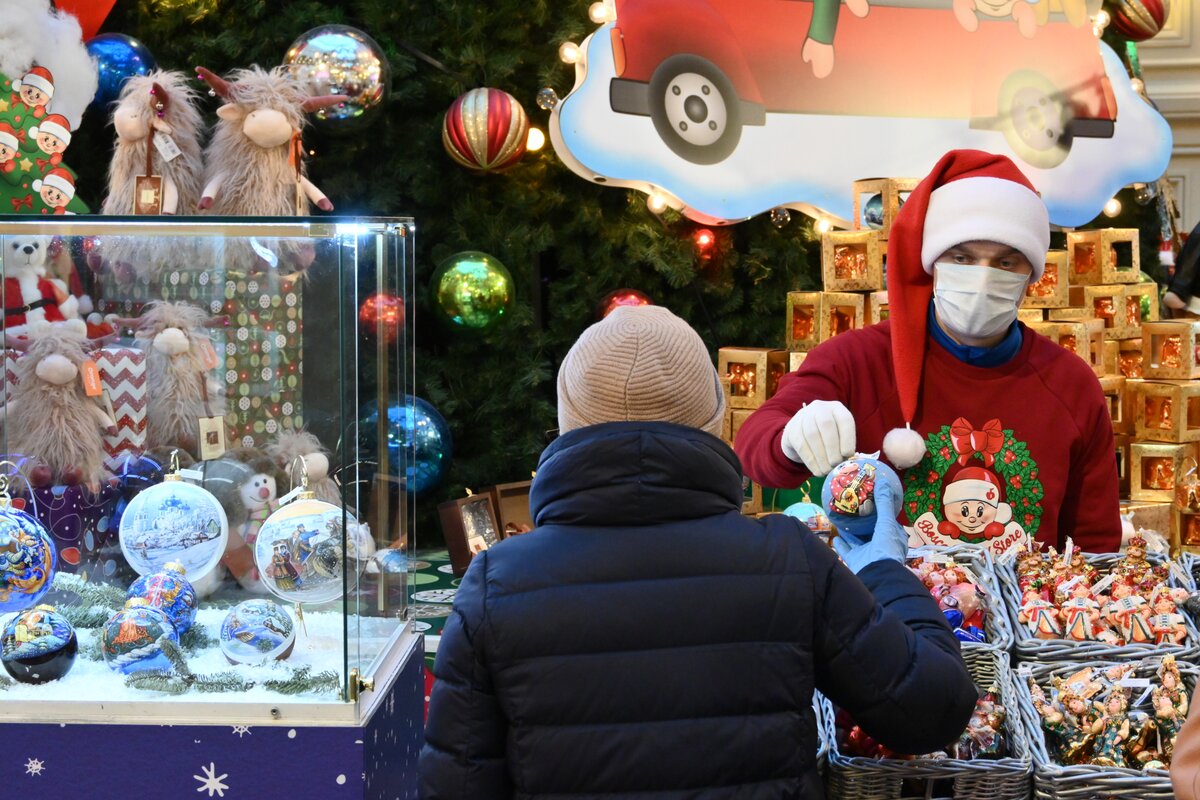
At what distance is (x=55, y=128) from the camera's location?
4.52 m

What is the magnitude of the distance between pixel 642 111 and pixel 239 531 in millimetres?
3736

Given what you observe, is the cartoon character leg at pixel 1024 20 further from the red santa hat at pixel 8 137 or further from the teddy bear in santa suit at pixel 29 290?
the teddy bear in santa suit at pixel 29 290

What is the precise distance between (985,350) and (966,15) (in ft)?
13.1

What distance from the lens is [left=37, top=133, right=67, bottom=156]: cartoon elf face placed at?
177 inches

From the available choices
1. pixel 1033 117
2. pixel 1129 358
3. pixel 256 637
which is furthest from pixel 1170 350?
pixel 256 637

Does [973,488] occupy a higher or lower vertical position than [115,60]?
lower

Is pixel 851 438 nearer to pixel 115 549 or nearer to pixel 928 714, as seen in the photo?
pixel 928 714

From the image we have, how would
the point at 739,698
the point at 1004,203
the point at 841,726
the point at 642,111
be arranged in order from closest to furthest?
the point at 739,698 → the point at 841,726 → the point at 1004,203 → the point at 642,111

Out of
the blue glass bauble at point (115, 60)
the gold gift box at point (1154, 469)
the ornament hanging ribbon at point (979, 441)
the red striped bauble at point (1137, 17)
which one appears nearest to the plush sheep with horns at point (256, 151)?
the blue glass bauble at point (115, 60)

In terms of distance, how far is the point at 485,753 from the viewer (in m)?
1.61

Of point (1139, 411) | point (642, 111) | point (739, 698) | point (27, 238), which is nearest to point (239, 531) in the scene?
point (27, 238)

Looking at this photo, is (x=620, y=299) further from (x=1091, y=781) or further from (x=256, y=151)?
(x=1091, y=781)

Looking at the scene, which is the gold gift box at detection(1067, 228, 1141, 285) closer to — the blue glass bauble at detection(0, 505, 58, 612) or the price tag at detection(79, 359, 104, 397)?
the price tag at detection(79, 359, 104, 397)

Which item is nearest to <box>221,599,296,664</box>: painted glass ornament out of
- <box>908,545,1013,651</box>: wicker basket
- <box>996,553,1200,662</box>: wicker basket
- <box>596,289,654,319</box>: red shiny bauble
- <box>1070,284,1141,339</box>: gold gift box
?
<box>908,545,1013,651</box>: wicker basket
